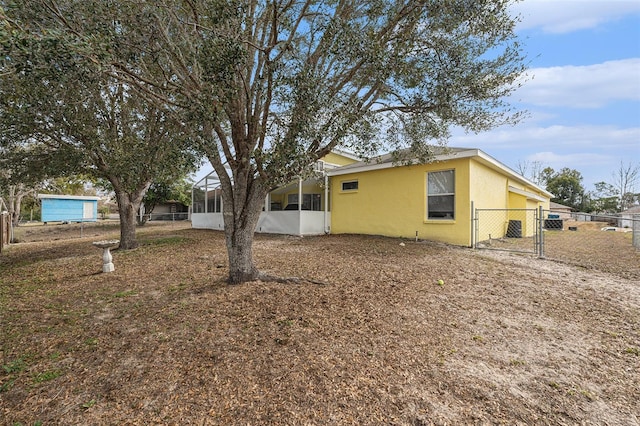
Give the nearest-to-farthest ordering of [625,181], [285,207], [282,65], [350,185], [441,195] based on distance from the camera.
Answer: [282,65]
[441,195]
[350,185]
[285,207]
[625,181]

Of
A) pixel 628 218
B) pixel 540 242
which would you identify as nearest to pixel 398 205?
pixel 540 242

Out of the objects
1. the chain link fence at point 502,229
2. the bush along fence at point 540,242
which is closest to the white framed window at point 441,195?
the bush along fence at point 540,242

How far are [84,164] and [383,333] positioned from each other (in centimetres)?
893

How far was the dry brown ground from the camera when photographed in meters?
1.97

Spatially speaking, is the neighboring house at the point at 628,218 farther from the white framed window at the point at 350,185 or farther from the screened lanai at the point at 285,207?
the white framed window at the point at 350,185

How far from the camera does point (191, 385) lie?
86.0 inches

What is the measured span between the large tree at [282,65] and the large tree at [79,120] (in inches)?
12.0

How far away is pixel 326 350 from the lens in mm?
2658

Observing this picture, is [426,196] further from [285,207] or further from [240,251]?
[285,207]

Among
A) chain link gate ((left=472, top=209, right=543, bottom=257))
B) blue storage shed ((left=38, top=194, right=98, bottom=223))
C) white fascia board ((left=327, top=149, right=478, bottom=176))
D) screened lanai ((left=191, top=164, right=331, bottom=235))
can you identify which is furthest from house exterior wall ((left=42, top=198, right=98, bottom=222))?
chain link gate ((left=472, top=209, right=543, bottom=257))

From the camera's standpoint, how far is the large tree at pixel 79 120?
2.45m

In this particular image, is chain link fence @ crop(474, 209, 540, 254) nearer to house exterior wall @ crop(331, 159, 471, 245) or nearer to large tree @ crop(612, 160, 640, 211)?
house exterior wall @ crop(331, 159, 471, 245)

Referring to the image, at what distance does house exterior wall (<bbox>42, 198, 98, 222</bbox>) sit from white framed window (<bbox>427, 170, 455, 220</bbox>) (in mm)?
26460

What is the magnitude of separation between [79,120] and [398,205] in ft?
30.0
